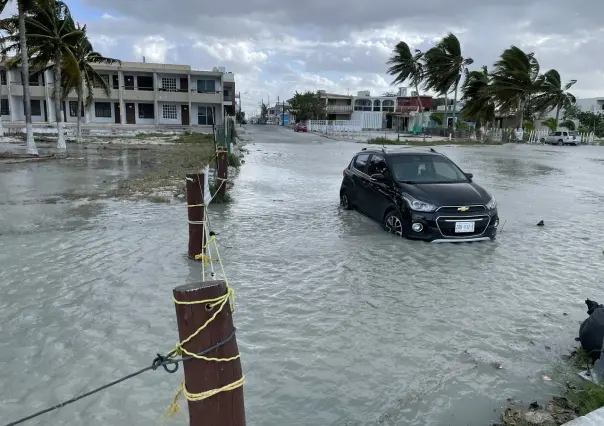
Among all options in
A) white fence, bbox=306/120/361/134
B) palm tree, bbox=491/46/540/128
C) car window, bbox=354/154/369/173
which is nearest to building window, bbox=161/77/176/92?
white fence, bbox=306/120/361/134

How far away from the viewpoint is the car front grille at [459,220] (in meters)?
7.99

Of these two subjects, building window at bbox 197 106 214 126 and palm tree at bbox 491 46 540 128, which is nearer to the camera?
palm tree at bbox 491 46 540 128

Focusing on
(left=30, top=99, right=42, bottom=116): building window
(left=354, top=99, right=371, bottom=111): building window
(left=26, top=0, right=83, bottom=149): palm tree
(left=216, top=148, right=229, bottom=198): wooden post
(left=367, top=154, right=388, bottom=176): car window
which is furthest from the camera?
(left=354, top=99, right=371, bottom=111): building window

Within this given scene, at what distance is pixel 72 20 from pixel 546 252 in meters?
29.2

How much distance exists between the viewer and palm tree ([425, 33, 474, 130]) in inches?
2080

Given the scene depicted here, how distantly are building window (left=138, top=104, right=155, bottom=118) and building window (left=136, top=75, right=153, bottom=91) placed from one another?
2.16 m

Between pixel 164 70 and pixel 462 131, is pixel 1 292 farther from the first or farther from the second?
pixel 462 131

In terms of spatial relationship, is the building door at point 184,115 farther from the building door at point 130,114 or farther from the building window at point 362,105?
the building window at point 362,105

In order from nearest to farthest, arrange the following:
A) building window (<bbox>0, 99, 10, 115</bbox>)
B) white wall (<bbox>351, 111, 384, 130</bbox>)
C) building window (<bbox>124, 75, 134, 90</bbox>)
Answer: building window (<bbox>0, 99, 10, 115</bbox>) < building window (<bbox>124, 75, 134, 90</bbox>) < white wall (<bbox>351, 111, 384, 130</bbox>)

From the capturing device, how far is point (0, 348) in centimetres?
444

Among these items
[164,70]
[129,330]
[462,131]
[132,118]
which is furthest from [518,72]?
[129,330]

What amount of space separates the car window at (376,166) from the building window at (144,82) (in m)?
48.0

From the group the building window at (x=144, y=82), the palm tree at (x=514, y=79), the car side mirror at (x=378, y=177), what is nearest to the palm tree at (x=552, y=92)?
the palm tree at (x=514, y=79)

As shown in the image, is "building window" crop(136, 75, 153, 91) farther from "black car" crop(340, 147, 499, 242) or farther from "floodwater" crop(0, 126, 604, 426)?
"black car" crop(340, 147, 499, 242)
